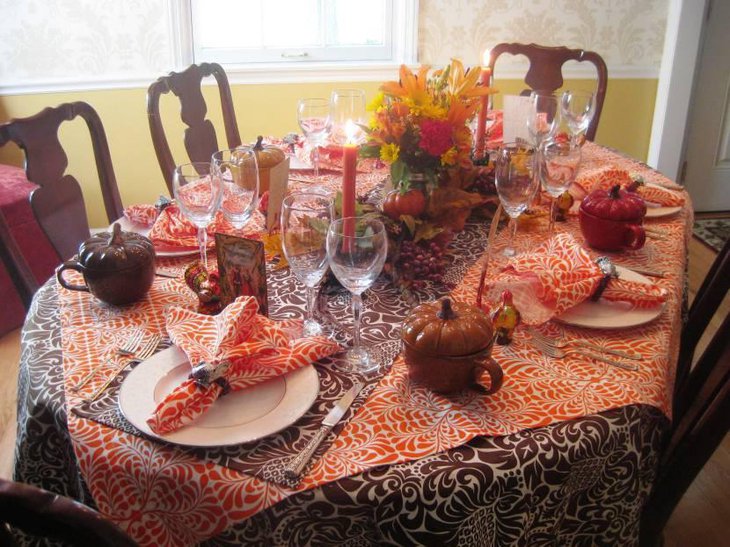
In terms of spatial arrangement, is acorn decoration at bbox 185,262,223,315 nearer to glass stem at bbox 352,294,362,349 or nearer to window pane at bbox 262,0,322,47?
glass stem at bbox 352,294,362,349

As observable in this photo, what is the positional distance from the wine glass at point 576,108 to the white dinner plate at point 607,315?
875 millimetres

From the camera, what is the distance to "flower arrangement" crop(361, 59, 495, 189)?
123cm

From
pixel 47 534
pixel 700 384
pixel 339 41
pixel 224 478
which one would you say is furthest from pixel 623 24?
pixel 47 534

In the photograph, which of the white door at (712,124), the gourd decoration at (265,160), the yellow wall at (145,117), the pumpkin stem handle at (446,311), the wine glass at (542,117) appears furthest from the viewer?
the white door at (712,124)

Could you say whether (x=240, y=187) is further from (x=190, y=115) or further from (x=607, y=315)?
(x=190, y=115)

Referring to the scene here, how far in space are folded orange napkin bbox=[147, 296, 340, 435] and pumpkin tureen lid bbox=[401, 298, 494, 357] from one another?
0.15 meters

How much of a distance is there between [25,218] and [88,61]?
2.98 feet

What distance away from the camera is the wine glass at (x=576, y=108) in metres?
1.75

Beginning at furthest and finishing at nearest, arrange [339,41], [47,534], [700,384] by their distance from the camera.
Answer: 1. [339,41]
2. [700,384]
3. [47,534]

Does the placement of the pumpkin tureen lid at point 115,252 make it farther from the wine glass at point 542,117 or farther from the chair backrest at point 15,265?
the wine glass at point 542,117

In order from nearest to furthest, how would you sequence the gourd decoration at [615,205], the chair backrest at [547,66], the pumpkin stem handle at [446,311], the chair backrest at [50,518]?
the chair backrest at [50,518], the pumpkin stem handle at [446,311], the gourd decoration at [615,205], the chair backrest at [547,66]

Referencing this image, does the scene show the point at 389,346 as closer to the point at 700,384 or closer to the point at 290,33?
the point at 700,384

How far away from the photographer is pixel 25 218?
2535 mm

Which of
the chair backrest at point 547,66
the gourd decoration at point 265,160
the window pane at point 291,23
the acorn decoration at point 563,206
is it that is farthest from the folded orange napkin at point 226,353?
the window pane at point 291,23
